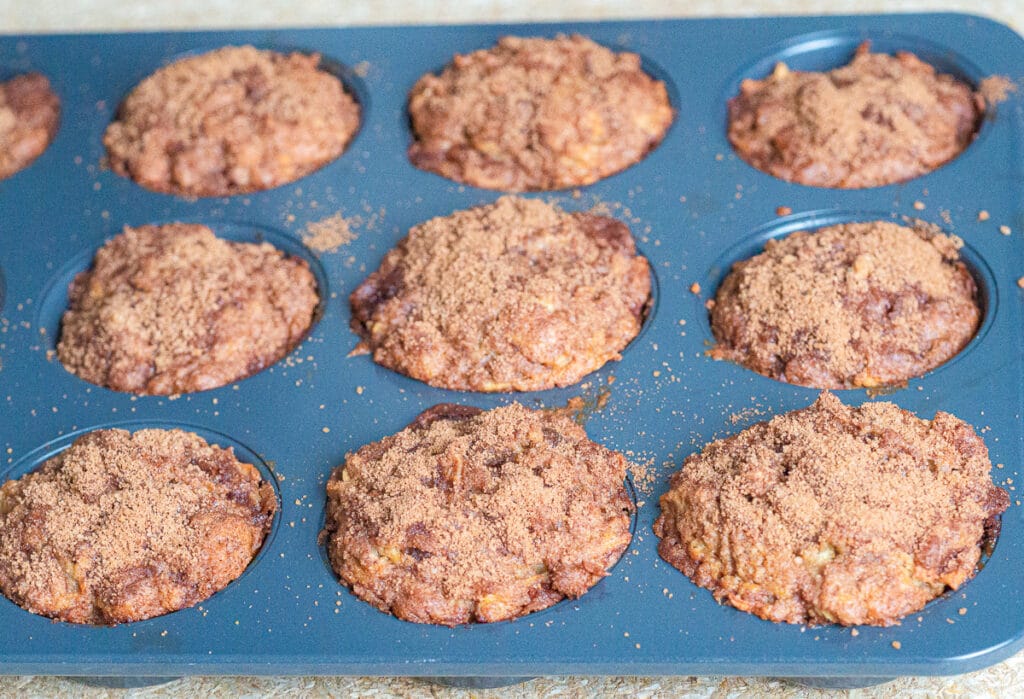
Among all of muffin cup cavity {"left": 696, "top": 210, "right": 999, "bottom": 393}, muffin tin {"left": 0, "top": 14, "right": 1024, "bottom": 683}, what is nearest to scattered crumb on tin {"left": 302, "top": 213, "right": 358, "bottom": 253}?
muffin tin {"left": 0, "top": 14, "right": 1024, "bottom": 683}

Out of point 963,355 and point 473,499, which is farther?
point 963,355

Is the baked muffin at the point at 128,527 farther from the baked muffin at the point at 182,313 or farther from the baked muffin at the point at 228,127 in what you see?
the baked muffin at the point at 228,127

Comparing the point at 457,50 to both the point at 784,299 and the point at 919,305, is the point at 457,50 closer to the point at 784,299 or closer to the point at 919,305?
the point at 784,299

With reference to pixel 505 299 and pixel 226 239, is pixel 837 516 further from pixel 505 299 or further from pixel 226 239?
pixel 226 239

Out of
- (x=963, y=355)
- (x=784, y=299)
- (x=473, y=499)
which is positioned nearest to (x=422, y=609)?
(x=473, y=499)

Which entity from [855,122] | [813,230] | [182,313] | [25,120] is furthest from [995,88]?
[25,120]

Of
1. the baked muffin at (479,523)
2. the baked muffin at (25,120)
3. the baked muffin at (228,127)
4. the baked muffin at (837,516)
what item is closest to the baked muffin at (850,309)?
the baked muffin at (837,516)
